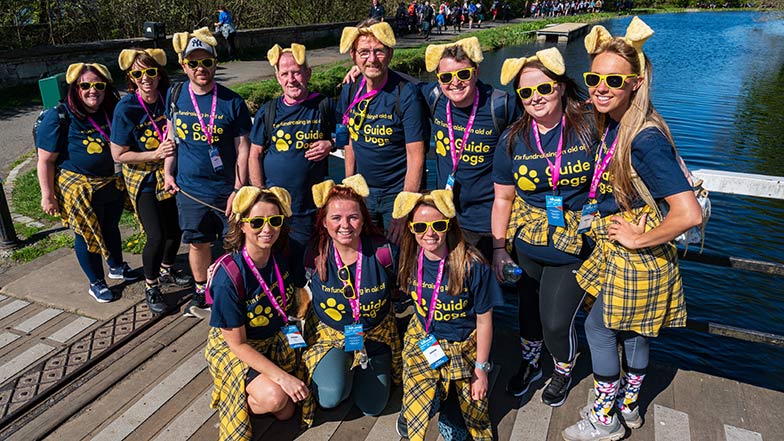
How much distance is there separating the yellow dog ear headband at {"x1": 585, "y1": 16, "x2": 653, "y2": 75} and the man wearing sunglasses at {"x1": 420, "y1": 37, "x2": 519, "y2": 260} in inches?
27.0

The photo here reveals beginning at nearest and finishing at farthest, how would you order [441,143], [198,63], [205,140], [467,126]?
[467,126] < [441,143] < [198,63] < [205,140]

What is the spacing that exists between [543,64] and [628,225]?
906mm

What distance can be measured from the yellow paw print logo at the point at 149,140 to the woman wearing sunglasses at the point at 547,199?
8.21ft

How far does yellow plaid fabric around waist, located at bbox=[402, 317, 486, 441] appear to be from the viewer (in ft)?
9.82

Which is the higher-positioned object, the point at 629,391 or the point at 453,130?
the point at 453,130

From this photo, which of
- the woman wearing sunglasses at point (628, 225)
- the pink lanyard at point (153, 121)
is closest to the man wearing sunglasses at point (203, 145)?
the pink lanyard at point (153, 121)

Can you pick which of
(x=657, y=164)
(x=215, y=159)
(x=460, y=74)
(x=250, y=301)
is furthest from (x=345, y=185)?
(x=657, y=164)

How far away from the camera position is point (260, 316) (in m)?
3.17

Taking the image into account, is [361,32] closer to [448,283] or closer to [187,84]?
[187,84]

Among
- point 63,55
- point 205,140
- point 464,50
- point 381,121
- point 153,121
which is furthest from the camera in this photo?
point 63,55

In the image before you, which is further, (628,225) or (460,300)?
(460,300)

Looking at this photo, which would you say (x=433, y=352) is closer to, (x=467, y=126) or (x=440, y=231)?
(x=440, y=231)

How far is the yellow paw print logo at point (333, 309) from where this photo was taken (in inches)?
129

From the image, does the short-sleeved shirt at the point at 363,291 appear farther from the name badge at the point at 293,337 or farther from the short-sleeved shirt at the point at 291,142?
the short-sleeved shirt at the point at 291,142
